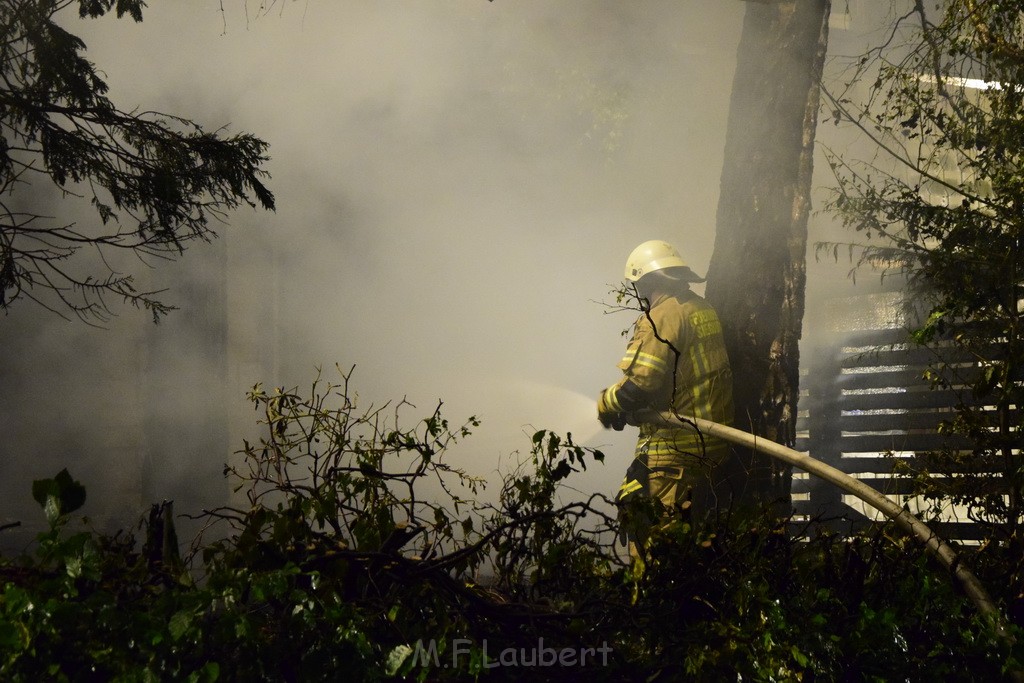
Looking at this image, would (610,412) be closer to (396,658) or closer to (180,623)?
(396,658)

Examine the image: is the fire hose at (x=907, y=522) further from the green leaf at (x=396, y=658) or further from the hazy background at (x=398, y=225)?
the hazy background at (x=398, y=225)

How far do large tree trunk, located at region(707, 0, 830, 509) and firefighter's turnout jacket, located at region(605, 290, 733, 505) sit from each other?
0.08 metres

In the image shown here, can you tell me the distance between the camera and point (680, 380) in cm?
365

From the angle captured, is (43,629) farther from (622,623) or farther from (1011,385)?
(1011,385)

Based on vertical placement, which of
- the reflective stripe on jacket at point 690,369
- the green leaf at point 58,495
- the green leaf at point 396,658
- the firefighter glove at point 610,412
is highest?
the reflective stripe on jacket at point 690,369

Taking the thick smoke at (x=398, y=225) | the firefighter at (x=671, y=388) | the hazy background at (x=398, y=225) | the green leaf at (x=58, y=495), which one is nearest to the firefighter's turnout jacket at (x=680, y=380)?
the firefighter at (x=671, y=388)

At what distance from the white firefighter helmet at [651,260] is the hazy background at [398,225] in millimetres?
3133

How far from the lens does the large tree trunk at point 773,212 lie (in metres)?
3.48

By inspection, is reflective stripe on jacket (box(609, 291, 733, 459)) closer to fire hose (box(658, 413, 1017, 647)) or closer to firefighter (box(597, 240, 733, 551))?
firefighter (box(597, 240, 733, 551))

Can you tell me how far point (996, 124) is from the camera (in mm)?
3570

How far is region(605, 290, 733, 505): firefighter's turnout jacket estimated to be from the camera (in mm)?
3539

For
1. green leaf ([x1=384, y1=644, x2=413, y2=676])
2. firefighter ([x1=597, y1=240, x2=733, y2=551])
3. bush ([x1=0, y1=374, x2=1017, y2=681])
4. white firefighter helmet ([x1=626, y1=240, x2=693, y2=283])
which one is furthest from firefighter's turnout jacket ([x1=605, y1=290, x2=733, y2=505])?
green leaf ([x1=384, y1=644, x2=413, y2=676])

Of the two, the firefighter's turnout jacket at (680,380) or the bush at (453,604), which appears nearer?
the bush at (453,604)

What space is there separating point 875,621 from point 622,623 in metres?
0.47
